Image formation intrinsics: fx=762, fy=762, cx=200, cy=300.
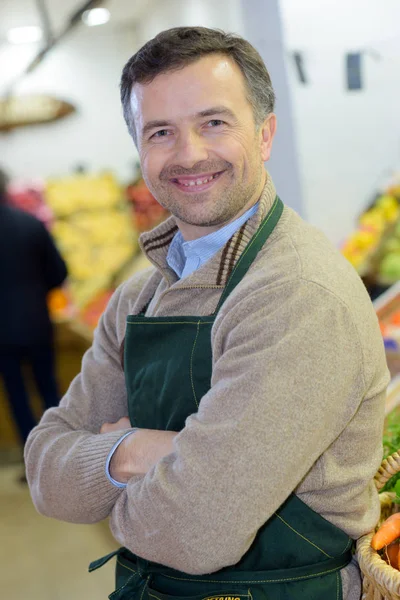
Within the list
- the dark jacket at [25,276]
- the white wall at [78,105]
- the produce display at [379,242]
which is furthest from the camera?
the white wall at [78,105]

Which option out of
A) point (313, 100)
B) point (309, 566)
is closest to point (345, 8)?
point (313, 100)

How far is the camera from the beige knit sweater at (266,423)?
1.23 meters

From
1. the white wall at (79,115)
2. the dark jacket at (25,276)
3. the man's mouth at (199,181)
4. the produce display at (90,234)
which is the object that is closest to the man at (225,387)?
the man's mouth at (199,181)

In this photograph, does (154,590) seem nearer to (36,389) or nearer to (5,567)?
(5,567)

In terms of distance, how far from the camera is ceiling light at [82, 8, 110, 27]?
4988 millimetres

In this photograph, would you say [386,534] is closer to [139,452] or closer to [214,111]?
[139,452]

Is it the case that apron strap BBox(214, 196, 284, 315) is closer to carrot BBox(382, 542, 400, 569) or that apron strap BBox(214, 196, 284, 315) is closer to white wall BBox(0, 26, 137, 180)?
carrot BBox(382, 542, 400, 569)

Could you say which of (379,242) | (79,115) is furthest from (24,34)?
(379,242)

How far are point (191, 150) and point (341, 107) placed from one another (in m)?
2.12

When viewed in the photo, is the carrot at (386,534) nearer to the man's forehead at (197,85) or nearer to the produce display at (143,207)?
the man's forehead at (197,85)

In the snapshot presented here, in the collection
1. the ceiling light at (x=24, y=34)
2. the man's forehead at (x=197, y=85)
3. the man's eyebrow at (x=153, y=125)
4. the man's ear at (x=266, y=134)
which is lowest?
the man's ear at (x=266, y=134)

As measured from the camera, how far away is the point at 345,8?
3.25m

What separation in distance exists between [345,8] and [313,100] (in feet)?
1.61

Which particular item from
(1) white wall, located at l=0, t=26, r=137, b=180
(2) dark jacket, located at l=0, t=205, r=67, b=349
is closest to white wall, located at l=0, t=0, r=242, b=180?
(1) white wall, located at l=0, t=26, r=137, b=180
